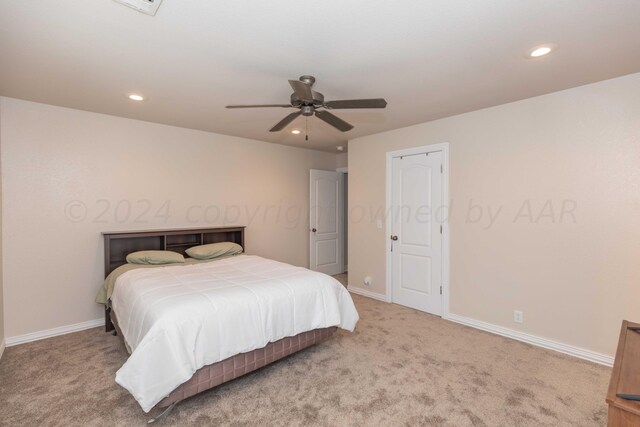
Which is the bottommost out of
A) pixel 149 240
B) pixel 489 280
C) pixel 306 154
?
pixel 489 280

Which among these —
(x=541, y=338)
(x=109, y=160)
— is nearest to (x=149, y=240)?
(x=109, y=160)

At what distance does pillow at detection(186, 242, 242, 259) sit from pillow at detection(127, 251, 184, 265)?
0.92ft

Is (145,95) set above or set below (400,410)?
above

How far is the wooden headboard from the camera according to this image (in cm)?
358

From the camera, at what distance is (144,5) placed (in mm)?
1677

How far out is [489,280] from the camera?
3.47 metres

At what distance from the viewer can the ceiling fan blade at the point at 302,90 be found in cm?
198

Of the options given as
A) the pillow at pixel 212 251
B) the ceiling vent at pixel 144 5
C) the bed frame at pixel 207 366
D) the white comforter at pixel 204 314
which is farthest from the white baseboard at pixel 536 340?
the ceiling vent at pixel 144 5

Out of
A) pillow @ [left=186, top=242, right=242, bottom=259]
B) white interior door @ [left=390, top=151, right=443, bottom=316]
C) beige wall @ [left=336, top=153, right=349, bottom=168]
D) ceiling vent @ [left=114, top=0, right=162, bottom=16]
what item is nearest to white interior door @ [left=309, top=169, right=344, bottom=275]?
beige wall @ [left=336, top=153, right=349, bottom=168]

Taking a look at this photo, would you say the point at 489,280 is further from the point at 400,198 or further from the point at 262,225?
the point at 262,225

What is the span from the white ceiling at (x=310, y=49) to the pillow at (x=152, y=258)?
1.65m

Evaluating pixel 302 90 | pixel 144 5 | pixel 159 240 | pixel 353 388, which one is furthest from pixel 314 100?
pixel 159 240

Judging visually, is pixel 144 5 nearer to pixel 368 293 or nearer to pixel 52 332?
pixel 52 332

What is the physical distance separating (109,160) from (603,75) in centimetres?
506
